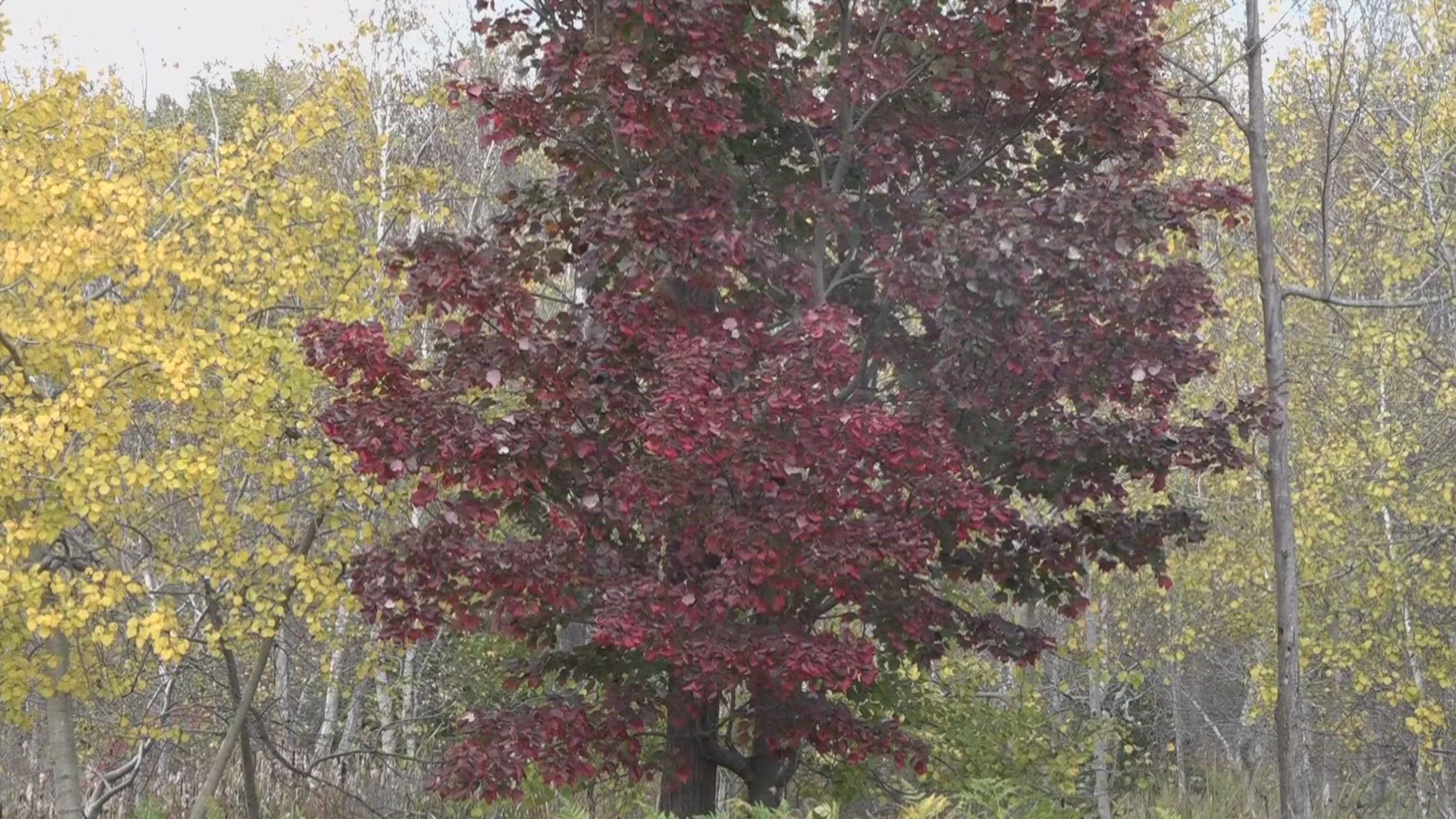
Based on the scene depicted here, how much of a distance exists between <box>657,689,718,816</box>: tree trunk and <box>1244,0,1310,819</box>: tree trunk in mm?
2614

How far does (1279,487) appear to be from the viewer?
707 cm

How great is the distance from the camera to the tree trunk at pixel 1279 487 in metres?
6.92

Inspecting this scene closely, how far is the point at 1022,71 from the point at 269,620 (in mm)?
4984

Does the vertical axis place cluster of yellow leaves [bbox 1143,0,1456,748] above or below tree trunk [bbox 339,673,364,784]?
above

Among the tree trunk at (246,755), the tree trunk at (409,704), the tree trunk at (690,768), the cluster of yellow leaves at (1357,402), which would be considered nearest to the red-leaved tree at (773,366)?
the tree trunk at (690,768)

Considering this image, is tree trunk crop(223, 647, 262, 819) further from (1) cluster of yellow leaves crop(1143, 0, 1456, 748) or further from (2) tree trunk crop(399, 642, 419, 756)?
(1) cluster of yellow leaves crop(1143, 0, 1456, 748)

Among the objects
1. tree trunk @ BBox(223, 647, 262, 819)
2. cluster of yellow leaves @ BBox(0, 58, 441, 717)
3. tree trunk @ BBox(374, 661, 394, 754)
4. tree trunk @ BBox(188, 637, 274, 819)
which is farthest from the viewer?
tree trunk @ BBox(374, 661, 394, 754)

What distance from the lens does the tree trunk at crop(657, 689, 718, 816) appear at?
699cm

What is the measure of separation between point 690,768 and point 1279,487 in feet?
9.97

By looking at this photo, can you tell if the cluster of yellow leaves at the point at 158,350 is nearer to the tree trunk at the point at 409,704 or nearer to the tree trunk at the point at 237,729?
the tree trunk at the point at 237,729

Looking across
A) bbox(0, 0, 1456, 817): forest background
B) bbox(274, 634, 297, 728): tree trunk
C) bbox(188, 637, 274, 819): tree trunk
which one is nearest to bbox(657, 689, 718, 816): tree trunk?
bbox(0, 0, 1456, 817): forest background

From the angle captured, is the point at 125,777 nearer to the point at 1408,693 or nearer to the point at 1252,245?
the point at 1408,693

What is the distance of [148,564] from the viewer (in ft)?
31.4

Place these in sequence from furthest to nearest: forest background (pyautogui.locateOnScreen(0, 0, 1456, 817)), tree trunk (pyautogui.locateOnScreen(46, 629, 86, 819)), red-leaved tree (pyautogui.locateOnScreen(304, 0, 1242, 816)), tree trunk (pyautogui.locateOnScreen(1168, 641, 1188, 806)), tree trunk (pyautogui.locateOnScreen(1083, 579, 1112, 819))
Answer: tree trunk (pyautogui.locateOnScreen(1168, 641, 1188, 806)) → tree trunk (pyautogui.locateOnScreen(1083, 579, 1112, 819)) → tree trunk (pyautogui.locateOnScreen(46, 629, 86, 819)) → forest background (pyautogui.locateOnScreen(0, 0, 1456, 817)) → red-leaved tree (pyautogui.locateOnScreen(304, 0, 1242, 816))
